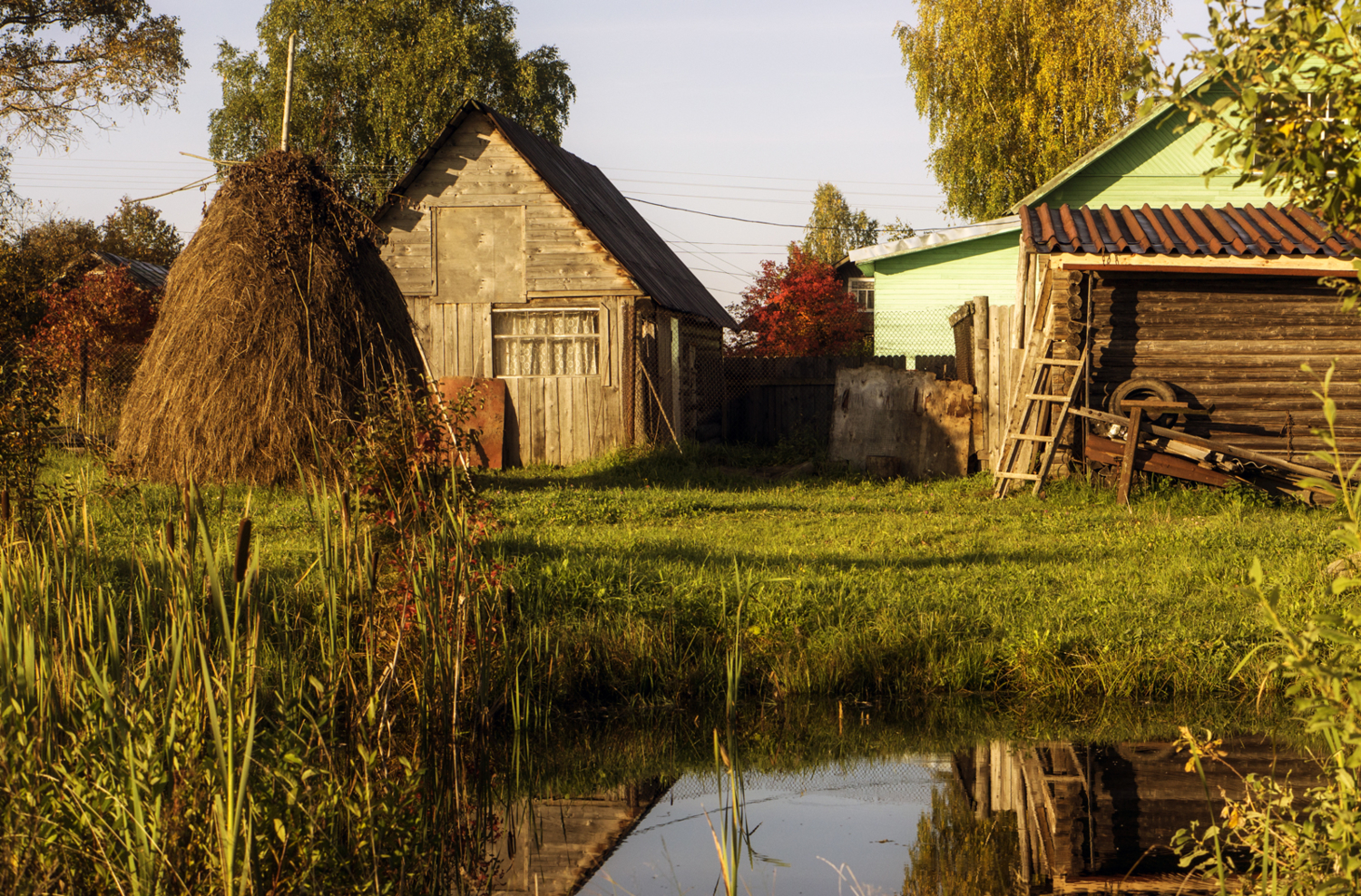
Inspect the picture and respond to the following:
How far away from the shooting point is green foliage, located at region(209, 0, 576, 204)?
2898 centimetres

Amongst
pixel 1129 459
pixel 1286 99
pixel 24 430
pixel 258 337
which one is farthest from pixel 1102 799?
pixel 258 337

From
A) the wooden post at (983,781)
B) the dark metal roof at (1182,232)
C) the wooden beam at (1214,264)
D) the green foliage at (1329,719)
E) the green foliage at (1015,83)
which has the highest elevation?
the green foliage at (1015,83)

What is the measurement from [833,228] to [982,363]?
1960 inches

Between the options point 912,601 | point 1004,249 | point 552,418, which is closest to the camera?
point 912,601

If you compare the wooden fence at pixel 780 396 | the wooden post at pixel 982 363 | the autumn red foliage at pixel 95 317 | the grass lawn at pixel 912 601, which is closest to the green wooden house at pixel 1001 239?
the wooden fence at pixel 780 396

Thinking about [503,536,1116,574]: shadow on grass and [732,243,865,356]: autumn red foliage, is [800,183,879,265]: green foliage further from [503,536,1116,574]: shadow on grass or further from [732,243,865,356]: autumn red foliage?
[503,536,1116,574]: shadow on grass

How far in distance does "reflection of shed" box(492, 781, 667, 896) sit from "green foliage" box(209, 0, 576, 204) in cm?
2613

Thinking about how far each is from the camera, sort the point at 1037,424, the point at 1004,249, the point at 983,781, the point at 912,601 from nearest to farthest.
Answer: the point at 983,781
the point at 912,601
the point at 1037,424
the point at 1004,249

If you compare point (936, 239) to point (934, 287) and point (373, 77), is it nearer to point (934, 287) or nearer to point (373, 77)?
point (934, 287)

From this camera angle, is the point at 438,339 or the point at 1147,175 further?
the point at 1147,175

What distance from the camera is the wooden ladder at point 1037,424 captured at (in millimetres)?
11992

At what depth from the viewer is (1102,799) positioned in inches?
188

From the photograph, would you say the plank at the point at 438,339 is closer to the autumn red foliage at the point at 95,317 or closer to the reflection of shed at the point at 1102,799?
the autumn red foliage at the point at 95,317

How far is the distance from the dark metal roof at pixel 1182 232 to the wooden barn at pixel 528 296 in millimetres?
5862
